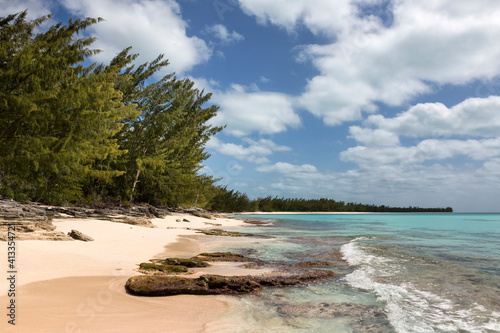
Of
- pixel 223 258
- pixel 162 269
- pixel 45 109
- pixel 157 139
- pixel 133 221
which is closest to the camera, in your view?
pixel 162 269

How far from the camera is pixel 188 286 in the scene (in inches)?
236

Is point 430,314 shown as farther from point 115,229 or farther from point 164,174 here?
point 164,174

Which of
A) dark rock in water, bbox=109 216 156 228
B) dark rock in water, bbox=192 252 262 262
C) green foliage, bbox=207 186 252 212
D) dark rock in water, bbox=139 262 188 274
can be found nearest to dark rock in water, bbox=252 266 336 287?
dark rock in water, bbox=192 252 262 262

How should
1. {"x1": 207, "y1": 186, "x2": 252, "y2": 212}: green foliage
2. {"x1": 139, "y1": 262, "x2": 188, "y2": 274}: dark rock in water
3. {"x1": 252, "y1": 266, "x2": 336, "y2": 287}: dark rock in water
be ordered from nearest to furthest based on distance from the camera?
1. {"x1": 252, "y1": 266, "x2": 336, "y2": 287}: dark rock in water
2. {"x1": 139, "y1": 262, "x2": 188, "y2": 274}: dark rock in water
3. {"x1": 207, "y1": 186, "x2": 252, "y2": 212}: green foliage

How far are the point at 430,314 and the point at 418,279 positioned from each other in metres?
3.08

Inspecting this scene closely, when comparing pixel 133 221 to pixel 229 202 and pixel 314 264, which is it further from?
pixel 229 202

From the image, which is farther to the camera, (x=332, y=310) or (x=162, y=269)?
(x=162, y=269)

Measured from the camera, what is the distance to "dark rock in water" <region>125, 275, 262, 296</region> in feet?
18.6

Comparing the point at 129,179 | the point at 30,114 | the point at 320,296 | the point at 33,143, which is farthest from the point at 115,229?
the point at 129,179

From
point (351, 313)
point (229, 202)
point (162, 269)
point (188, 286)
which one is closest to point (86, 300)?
point (188, 286)

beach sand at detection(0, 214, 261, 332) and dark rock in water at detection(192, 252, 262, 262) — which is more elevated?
beach sand at detection(0, 214, 261, 332)

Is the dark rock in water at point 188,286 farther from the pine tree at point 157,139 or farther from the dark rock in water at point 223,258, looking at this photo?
the pine tree at point 157,139

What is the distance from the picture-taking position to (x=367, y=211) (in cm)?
13250

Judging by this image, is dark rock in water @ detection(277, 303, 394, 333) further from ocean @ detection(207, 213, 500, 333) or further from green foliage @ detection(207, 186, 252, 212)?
green foliage @ detection(207, 186, 252, 212)
